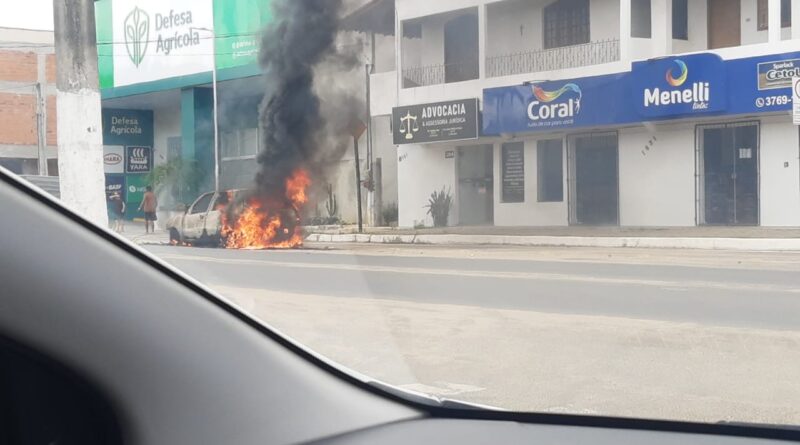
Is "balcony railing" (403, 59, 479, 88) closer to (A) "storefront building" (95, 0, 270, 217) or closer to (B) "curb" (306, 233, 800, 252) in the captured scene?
(B) "curb" (306, 233, 800, 252)

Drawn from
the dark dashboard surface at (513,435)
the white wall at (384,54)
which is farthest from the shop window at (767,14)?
the dark dashboard surface at (513,435)

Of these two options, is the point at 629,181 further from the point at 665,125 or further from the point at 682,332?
the point at 682,332

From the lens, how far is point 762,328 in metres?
6.84

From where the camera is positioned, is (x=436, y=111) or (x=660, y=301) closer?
(x=436, y=111)

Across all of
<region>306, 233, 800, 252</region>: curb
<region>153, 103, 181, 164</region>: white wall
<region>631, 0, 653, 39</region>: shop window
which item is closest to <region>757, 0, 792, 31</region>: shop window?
<region>631, 0, 653, 39</region>: shop window

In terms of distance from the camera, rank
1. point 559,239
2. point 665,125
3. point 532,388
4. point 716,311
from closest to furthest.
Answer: point 532,388 < point 716,311 < point 559,239 < point 665,125

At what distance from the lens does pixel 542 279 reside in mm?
10469

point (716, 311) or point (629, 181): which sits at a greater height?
point (629, 181)

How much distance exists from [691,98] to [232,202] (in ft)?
37.6

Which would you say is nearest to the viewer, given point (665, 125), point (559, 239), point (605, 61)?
point (605, 61)

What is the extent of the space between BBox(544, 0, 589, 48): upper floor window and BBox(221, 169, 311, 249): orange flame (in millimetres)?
3770

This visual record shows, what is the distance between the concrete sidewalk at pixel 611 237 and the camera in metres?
9.14

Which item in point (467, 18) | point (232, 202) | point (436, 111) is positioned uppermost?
point (467, 18)

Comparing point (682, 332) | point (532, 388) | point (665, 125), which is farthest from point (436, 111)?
point (665, 125)
